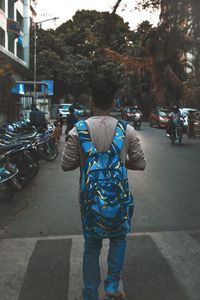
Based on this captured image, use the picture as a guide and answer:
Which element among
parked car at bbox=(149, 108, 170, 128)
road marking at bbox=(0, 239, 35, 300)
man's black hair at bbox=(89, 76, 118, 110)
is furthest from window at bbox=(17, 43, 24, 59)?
man's black hair at bbox=(89, 76, 118, 110)

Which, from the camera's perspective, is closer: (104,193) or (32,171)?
(104,193)

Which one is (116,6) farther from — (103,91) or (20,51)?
(20,51)

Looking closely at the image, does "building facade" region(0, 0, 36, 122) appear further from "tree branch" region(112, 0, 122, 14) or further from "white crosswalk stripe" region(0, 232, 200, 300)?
"white crosswalk stripe" region(0, 232, 200, 300)

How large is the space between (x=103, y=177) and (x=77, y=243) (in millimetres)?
2617

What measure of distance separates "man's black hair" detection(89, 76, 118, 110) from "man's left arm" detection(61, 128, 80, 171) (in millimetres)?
310

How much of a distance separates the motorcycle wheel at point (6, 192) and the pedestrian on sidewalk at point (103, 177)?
522cm

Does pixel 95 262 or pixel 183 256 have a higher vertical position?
pixel 95 262

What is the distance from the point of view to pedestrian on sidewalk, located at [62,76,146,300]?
3.85 m

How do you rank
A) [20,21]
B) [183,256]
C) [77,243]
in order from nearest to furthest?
[183,256] → [77,243] → [20,21]

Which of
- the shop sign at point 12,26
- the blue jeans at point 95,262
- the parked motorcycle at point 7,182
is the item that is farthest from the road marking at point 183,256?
the shop sign at point 12,26

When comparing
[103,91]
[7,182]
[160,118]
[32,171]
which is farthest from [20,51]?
[103,91]

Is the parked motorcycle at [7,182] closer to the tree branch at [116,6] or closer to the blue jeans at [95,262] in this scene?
the tree branch at [116,6]

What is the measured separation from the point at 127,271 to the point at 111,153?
1697 millimetres

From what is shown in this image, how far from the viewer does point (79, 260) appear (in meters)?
5.57
